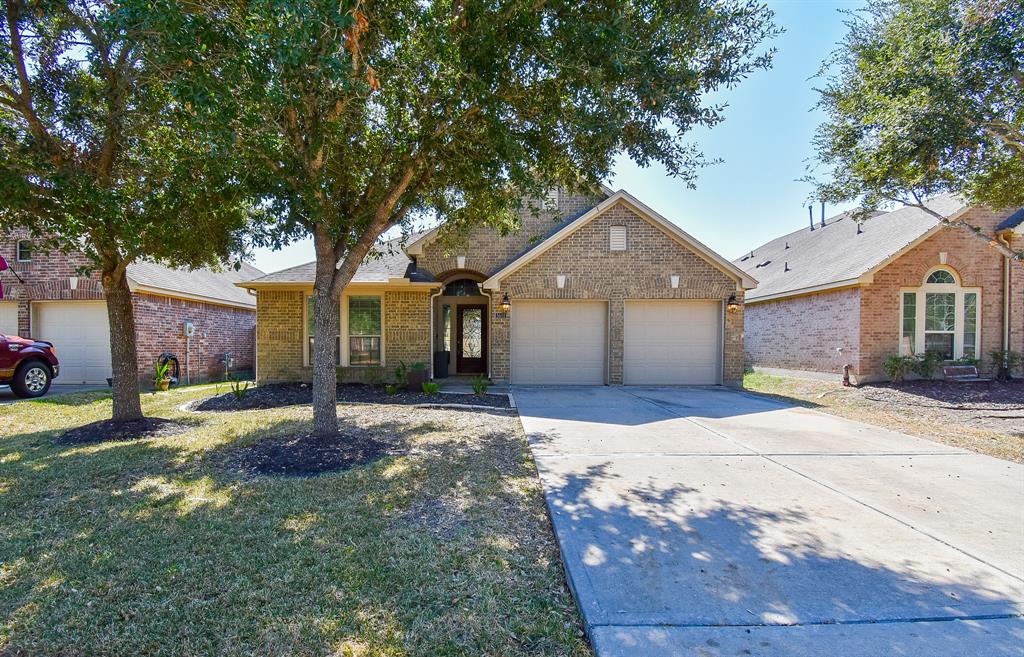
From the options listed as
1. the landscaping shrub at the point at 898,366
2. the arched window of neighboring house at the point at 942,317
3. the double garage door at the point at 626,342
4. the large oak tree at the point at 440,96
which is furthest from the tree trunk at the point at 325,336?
the arched window of neighboring house at the point at 942,317

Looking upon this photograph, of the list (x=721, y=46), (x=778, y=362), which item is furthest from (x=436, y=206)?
(x=778, y=362)

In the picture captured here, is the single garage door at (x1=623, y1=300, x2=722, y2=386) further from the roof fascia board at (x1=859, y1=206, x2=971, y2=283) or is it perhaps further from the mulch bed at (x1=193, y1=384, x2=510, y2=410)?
the mulch bed at (x1=193, y1=384, x2=510, y2=410)

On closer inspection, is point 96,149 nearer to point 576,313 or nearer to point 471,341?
point 576,313

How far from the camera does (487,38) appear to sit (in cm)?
500

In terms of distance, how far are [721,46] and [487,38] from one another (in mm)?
2931

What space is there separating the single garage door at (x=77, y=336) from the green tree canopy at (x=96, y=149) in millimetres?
8277

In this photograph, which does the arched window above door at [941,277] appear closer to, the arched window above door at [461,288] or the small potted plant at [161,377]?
the arched window above door at [461,288]

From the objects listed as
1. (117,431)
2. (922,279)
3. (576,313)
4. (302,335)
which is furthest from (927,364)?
(117,431)

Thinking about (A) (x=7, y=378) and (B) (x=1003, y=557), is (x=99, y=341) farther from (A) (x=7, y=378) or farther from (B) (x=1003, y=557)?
(B) (x=1003, y=557)

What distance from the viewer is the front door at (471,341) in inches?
589

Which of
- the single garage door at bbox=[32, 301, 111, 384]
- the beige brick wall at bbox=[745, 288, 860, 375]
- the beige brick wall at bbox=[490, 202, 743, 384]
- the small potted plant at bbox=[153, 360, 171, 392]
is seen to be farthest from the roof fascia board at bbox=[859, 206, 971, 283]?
the single garage door at bbox=[32, 301, 111, 384]

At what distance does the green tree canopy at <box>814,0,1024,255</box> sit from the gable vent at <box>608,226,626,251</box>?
4738 millimetres

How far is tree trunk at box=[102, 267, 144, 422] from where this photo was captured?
6.87 meters

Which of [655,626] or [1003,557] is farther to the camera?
[1003,557]
